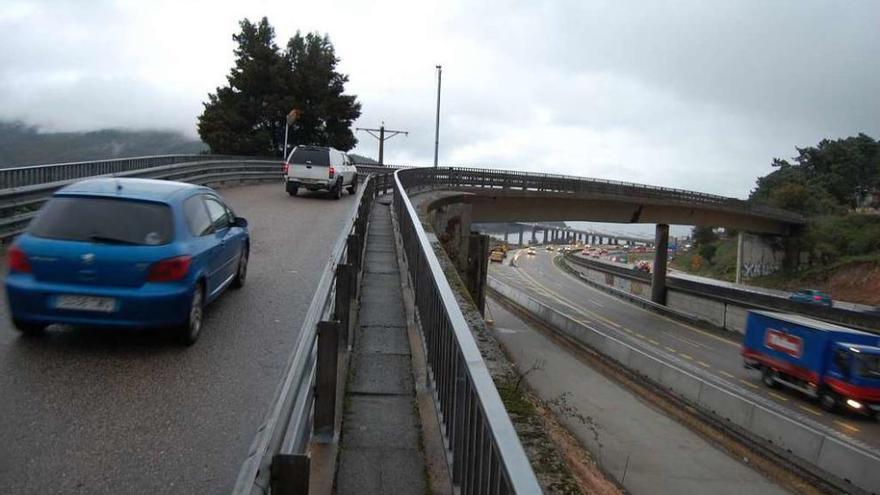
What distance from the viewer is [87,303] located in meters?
6.16

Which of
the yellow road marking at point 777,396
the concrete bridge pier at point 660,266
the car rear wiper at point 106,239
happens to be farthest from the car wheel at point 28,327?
the concrete bridge pier at point 660,266

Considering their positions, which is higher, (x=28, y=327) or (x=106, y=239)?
(x=106, y=239)

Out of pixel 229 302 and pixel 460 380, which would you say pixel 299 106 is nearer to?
pixel 229 302

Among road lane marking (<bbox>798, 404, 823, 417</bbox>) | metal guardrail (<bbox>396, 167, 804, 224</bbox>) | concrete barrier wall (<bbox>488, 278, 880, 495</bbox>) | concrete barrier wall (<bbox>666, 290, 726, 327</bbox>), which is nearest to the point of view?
concrete barrier wall (<bbox>488, 278, 880, 495</bbox>)

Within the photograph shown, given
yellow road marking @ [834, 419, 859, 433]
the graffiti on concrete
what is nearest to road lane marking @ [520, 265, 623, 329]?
yellow road marking @ [834, 419, 859, 433]

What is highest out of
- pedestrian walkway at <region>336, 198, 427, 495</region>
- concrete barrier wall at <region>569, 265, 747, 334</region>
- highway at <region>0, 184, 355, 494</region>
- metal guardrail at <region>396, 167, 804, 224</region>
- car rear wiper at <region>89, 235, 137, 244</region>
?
metal guardrail at <region>396, 167, 804, 224</region>

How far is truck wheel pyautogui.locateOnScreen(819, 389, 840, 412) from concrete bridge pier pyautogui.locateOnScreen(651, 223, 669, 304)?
34.4 m

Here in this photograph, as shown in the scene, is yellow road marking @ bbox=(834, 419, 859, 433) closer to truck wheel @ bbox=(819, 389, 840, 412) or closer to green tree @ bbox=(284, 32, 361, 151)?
truck wheel @ bbox=(819, 389, 840, 412)

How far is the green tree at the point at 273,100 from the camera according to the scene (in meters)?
48.5

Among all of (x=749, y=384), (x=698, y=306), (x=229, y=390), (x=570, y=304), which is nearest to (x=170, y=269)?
(x=229, y=390)

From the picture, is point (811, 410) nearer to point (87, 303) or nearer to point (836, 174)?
point (87, 303)

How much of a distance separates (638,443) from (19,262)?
19575 mm

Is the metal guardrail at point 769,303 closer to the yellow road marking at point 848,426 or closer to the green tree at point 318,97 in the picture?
the yellow road marking at point 848,426

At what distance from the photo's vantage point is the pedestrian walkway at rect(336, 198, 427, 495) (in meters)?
3.95
